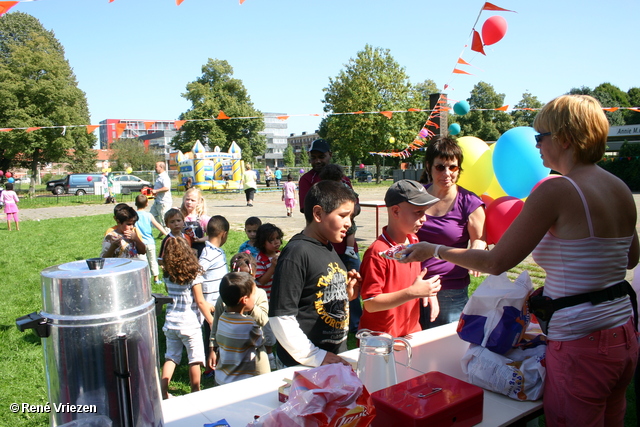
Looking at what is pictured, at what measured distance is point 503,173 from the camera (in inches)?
160

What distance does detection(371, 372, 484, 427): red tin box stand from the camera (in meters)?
1.41

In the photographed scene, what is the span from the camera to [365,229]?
11086mm

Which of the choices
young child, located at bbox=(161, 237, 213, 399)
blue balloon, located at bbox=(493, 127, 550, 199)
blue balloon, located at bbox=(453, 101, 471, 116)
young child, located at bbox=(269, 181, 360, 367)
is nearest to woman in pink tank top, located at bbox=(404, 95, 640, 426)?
young child, located at bbox=(269, 181, 360, 367)

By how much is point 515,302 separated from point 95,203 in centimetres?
2432

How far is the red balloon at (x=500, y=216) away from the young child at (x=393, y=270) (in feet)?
3.67

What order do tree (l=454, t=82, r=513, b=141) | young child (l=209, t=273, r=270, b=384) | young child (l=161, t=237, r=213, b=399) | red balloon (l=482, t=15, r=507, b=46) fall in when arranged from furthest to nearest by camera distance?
tree (l=454, t=82, r=513, b=141), red balloon (l=482, t=15, r=507, b=46), young child (l=161, t=237, r=213, b=399), young child (l=209, t=273, r=270, b=384)

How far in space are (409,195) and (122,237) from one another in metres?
3.27

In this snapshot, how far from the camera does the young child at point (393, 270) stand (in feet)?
7.34

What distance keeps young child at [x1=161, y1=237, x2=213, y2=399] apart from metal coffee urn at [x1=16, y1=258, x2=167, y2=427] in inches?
88.7

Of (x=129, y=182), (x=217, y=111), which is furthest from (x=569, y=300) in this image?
(x=217, y=111)

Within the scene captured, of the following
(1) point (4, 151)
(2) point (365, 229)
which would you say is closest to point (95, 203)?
(1) point (4, 151)

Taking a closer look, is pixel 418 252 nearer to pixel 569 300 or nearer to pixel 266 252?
pixel 569 300

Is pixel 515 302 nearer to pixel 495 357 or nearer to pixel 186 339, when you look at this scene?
pixel 495 357

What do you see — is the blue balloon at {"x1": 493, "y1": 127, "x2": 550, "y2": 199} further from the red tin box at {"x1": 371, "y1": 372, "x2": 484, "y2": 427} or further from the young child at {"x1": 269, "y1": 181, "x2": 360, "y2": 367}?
the red tin box at {"x1": 371, "y1": 372, "x2": 484, "y2": 427}
